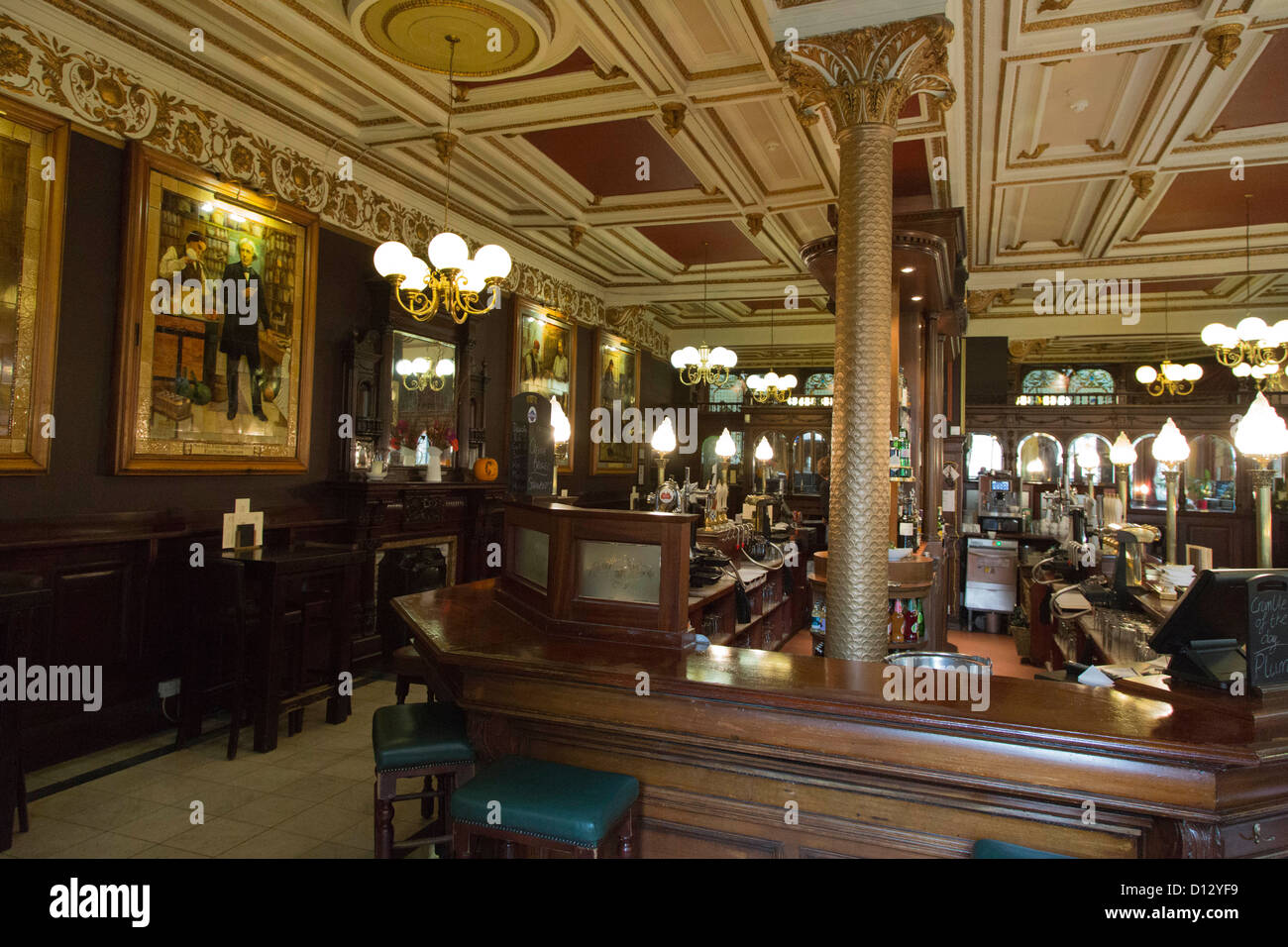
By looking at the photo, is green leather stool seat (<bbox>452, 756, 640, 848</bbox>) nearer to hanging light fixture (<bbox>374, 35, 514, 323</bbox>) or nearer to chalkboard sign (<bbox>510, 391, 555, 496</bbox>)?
chalkboard sign (<bbox>510, 391, 555, 496</bbox>)

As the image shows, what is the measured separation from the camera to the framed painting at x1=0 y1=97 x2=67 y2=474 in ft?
13.5

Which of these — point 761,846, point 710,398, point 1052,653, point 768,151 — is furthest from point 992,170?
point 710,398

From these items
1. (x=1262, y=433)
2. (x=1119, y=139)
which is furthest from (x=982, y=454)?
(x=1262, y=433)

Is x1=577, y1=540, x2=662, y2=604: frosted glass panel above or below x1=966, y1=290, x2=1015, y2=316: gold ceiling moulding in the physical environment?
below

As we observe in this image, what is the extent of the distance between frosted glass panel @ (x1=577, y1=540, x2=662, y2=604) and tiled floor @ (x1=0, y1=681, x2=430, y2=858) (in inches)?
63.0

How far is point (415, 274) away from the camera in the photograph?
16.9 feet

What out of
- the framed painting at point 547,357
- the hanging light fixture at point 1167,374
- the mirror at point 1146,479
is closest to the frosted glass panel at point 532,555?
the framed painting at point 547,357

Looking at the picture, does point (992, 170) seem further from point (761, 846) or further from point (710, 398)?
point (710, 398)

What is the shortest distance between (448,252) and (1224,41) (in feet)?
16.7

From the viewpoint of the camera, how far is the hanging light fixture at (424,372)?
7.02 metres

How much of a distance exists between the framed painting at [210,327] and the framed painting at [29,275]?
39 centimetres

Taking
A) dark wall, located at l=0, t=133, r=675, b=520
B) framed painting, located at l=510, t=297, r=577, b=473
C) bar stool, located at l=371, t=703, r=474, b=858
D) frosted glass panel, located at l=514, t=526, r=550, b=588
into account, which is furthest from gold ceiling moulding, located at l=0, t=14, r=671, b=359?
bar stool, located at l=371, t=703, r=474, b=858

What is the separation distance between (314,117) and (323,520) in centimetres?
326
